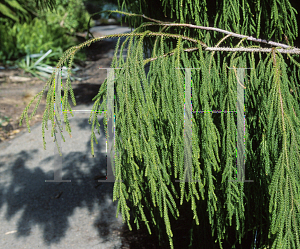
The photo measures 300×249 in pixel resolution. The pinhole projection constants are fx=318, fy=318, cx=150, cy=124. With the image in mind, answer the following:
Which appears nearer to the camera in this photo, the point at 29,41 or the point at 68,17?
the point at 29,41

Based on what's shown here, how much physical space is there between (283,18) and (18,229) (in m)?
3.32

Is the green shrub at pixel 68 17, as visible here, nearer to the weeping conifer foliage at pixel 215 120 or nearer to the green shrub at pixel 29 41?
the green shrub at pixel 29 41

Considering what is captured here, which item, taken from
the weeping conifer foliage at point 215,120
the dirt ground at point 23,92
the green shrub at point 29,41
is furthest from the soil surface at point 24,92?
the weeping conifer foliage at point 215,120

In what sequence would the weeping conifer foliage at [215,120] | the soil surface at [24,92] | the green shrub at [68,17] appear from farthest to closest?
the green shrub at [68,17]
the soil surface at [24,92]
the weeping conifer foliage at [215,120]

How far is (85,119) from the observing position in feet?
20.7

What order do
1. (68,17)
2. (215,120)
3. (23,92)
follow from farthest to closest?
1. (68,17)
2. (23,92)
3. (215,120)

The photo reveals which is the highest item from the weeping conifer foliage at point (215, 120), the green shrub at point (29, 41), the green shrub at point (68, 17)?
the green shrub at point (68, 17)

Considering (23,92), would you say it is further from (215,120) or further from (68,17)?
(68,17)

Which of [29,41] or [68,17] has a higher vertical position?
[68,17]

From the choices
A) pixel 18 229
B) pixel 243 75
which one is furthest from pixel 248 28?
pixel 18 229

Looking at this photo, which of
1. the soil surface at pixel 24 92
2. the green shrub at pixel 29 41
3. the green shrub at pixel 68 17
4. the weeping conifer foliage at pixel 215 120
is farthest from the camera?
the green shrub at pixel 68 17

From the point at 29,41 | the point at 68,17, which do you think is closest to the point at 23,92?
the point at 29,41

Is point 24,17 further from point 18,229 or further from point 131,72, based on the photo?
point 131,72

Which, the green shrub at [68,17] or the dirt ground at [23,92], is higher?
the green shrub at [68,17]
